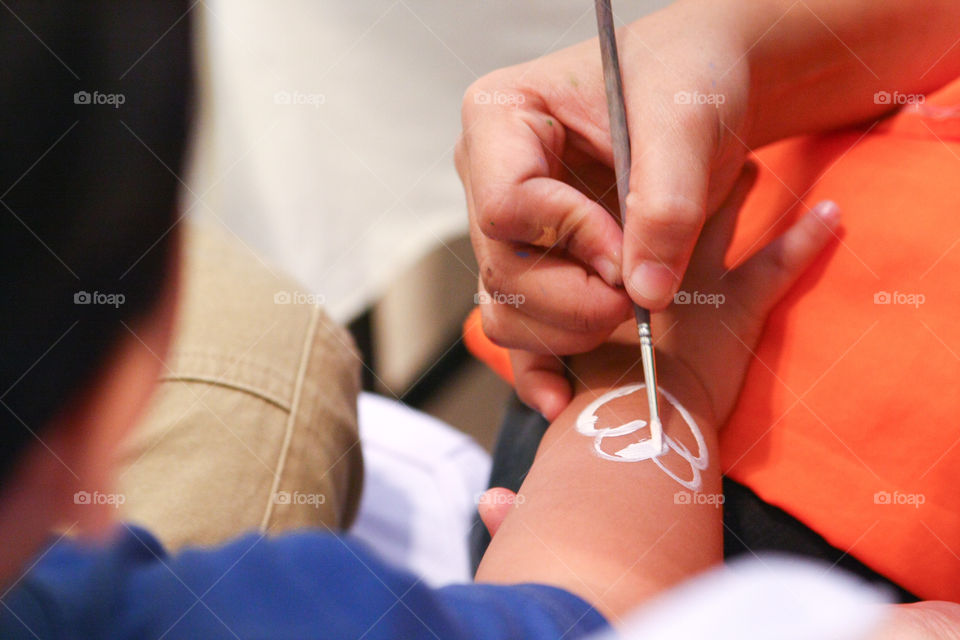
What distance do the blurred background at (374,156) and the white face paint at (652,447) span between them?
875mm

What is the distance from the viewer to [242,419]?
0.79 metres

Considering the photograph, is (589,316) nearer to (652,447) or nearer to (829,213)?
(652,447)

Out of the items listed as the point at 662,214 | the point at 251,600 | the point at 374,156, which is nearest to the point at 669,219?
the point at 662,214

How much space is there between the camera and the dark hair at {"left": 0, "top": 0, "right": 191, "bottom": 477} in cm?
28

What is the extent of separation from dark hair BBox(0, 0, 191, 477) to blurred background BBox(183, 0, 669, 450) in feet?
3.36

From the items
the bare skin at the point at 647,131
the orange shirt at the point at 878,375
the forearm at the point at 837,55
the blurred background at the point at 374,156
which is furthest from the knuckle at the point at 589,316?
the blurred background at the point at 374,156

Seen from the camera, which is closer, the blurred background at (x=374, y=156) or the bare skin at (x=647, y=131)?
the bare skin at (x=647, y=131)

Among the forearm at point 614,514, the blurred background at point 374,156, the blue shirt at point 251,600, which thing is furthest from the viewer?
the blurred background at point 374,156

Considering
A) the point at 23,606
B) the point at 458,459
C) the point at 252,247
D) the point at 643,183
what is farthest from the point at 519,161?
the point at 252,247

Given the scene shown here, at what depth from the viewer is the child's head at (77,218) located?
28cm

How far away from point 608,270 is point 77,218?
463mm

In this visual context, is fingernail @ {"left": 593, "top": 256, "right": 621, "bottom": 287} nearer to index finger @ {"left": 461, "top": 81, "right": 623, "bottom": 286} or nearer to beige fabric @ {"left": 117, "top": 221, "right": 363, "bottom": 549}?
index finger @ {"left": 461, "top": 81, "right": 623, "bottom": 286}

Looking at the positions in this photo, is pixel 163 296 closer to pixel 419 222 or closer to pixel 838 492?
pixel 838 492

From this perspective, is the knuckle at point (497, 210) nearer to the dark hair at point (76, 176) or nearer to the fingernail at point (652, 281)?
the fingernail at point (652, 281)
